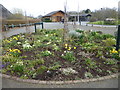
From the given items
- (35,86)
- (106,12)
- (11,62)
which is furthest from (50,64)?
(106,12)

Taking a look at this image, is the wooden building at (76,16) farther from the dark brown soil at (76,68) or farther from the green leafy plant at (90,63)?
the green leafy plant at (90,63)

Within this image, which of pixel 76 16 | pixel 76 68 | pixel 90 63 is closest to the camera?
pixel 76 68

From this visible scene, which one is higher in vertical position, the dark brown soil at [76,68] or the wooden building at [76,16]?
the wooden building at [76,16]

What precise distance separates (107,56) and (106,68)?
80 cm

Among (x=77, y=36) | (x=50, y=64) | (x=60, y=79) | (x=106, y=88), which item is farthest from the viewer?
(x=77, y=36)

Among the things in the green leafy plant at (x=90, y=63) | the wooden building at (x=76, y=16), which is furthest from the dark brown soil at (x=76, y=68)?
the wooden building at (x=76, y=16)

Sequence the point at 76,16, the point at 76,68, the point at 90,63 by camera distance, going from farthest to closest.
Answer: the point at 76,16
the point at 90,63
the point at 76,68

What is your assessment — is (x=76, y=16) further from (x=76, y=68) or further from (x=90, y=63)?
(x=76, y=68)

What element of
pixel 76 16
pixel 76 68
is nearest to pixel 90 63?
pixel 76 68

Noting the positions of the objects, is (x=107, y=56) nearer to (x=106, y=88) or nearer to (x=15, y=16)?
(x=106, y=88)

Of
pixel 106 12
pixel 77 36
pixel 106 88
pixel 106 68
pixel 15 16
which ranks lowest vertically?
pixel 106 88

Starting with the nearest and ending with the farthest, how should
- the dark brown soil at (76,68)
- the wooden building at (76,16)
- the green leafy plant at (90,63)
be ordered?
the dark brown soil at (76,68)
the green leafy plant at (90,63)
the wooden building at (76,16)

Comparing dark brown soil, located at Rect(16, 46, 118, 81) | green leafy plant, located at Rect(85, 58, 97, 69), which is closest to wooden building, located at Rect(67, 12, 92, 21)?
dark brown soil, located at Rect(16, 46, 118, 81)

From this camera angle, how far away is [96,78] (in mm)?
2408
